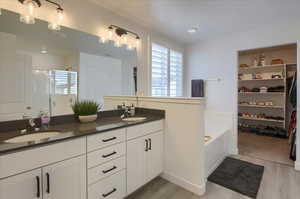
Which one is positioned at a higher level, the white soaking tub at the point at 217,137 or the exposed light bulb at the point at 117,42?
the exposed light bulb at the point at 117,42

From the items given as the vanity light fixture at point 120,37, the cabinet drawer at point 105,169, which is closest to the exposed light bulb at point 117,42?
the vanity light fixture at point 120,37

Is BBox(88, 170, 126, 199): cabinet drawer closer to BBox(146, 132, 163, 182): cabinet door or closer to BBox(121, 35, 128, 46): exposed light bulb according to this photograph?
BBox(146, 132, 163, 182): cabinet door

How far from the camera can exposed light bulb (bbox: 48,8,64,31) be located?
1.78 meters

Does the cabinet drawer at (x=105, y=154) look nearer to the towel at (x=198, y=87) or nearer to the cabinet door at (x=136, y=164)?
the cabinet door at (x=136, y=164)

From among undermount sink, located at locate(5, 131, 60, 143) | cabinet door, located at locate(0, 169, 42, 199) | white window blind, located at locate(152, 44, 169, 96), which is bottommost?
cabinet door, located at locate(0, 169, 42, 199)

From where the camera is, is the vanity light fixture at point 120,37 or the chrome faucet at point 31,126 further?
the vanity light fixture at point 120,37

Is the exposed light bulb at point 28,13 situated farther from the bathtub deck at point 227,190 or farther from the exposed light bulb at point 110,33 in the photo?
the bathtub deck at point 227,190

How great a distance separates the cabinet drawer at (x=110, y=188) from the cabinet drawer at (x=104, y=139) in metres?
0.33

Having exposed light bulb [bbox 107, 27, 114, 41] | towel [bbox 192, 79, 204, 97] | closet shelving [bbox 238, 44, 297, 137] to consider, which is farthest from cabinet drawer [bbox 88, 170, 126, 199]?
closet shelving [bbox 238, 44, 297, 137]

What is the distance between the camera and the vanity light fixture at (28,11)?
63.0 inches

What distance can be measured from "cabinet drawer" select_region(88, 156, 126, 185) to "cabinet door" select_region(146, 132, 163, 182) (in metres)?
0.43

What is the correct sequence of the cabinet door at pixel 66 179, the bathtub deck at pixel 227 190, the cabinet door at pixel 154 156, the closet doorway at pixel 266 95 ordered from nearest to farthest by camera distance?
the cabinet door at pixel 66 179 → the bathtub deck at pixel 227 190 → the cabinet door at pixel 154 156 → the closet doorway at pixel 266 95

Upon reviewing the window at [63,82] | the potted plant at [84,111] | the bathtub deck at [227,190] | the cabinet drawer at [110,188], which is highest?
the window at [63,82]

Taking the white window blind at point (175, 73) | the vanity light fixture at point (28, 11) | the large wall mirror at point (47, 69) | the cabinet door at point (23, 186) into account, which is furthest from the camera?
the white window blind at point (175, 73)
